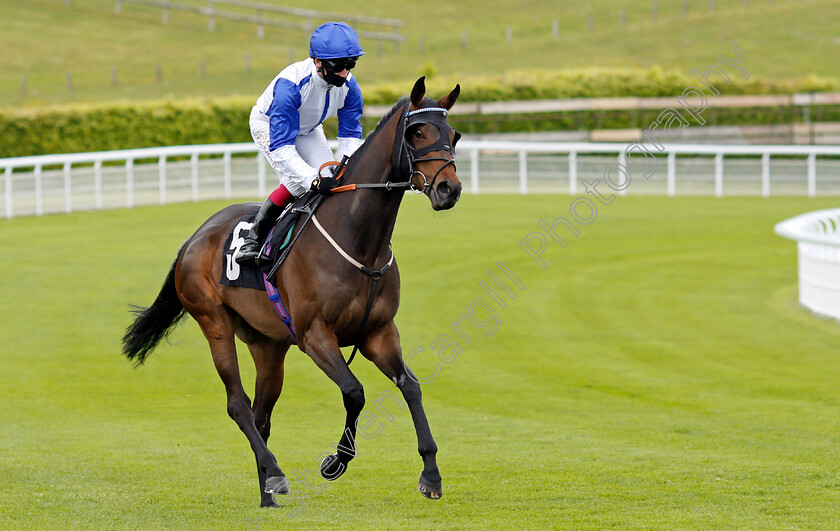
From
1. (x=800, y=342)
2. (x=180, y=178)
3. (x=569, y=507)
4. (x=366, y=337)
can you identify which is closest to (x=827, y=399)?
(x=800, y=342)

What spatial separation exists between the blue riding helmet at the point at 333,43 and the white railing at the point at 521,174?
14857 millimetres

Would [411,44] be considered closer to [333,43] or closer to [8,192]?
[8,192]

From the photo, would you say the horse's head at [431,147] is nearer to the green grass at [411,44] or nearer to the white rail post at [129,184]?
the white rail post at [129,184]

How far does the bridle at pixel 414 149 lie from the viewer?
502cm

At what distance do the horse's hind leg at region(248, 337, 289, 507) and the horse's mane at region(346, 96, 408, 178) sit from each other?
3.83ft

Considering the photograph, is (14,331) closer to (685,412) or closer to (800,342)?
(685,412)

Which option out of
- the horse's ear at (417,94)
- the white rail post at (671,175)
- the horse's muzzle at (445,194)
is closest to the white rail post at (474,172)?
the white rail post at (671,175)

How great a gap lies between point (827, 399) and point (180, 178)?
14.5 meters

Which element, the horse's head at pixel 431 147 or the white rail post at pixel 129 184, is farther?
the white rail post at pixel 129 184

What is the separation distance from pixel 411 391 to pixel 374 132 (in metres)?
1.22

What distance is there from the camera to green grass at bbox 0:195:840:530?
5.51 meters

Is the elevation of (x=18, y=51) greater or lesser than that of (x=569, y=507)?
greater

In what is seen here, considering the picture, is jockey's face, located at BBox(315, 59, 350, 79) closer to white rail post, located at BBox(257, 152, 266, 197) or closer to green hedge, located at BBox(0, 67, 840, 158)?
white rail post, located at BBox(257, 152, 266, 197)

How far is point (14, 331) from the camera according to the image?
11.5 meters
